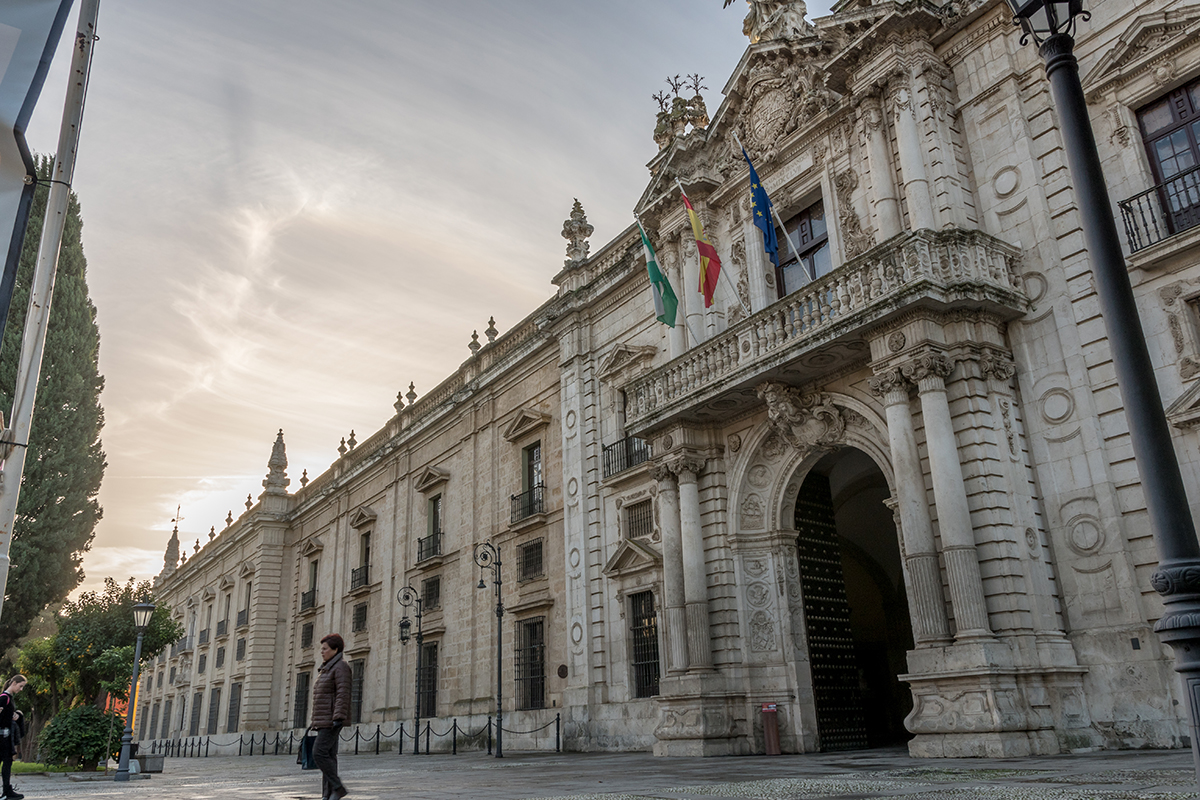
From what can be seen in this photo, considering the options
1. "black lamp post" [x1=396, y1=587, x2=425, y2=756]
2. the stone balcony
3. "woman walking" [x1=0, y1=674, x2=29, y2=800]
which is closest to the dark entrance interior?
the stone balcony

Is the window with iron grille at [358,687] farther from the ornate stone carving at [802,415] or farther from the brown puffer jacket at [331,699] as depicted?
the brown puffer jacket at [331,699]

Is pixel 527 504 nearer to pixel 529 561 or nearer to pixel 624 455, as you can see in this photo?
pixel 529 561

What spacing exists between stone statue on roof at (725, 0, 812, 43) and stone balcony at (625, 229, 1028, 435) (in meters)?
6.19

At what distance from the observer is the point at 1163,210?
37.2ft

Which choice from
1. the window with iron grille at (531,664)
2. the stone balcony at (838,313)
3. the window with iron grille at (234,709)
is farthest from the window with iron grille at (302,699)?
the stone balcony at (838,313)

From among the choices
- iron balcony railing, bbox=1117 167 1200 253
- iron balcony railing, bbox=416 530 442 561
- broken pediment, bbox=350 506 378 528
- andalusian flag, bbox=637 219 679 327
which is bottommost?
iron balcony railing, bbox=416 530 442 561

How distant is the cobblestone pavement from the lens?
6.45 m

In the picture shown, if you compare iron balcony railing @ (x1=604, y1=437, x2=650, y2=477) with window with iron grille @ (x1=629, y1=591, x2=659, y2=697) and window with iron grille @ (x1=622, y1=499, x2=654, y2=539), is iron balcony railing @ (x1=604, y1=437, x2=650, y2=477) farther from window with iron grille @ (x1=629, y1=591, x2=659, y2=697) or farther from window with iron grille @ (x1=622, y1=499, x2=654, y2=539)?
window with iron grille @ (x1=629, y1=591, x2=659, y2=697)

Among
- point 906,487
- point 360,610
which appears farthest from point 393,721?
point 906,487

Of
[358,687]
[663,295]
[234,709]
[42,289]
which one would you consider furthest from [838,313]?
[234,709]

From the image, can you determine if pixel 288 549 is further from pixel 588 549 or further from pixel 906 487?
pixel 906 487

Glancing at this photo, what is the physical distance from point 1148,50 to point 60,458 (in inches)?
998

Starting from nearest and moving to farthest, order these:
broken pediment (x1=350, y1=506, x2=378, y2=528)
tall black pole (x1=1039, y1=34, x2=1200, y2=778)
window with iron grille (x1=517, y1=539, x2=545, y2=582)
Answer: tall black pole (x1=1039, y1=34, x2=1200, y2=778), window with iron grille (x1=517, y1=539, x2=545, y2=582), broken pediment (x1=350, y1=506, x2=378, y2=528)

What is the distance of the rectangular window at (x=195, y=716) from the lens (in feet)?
143
